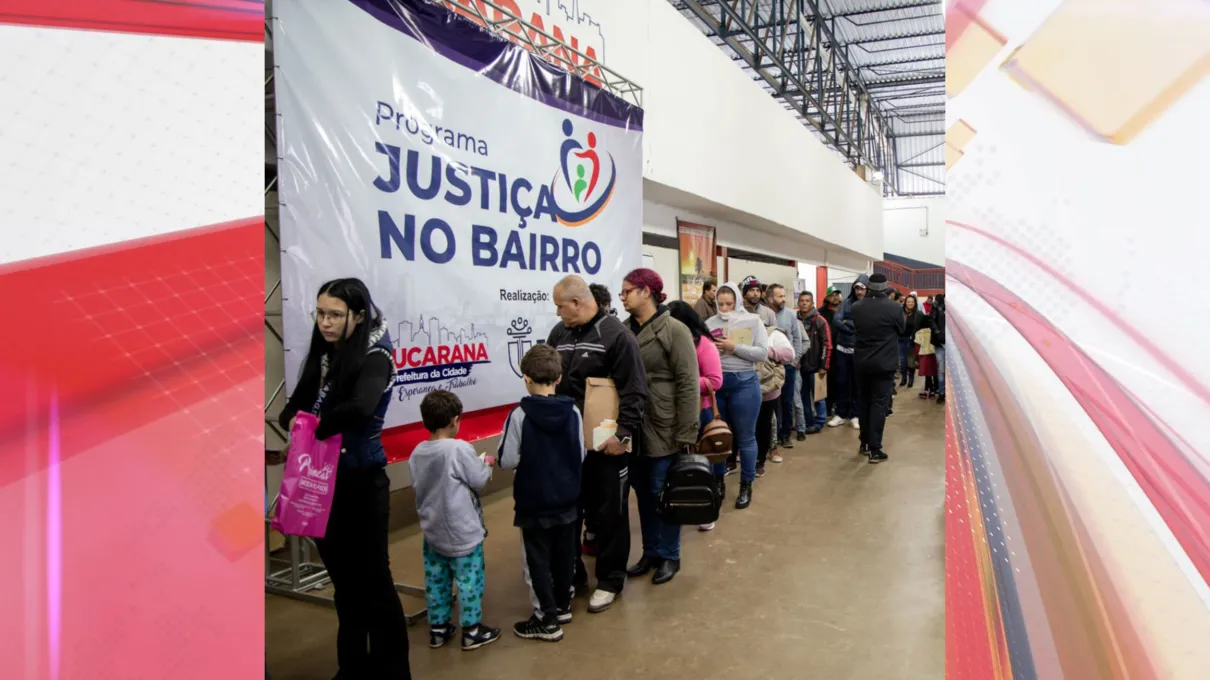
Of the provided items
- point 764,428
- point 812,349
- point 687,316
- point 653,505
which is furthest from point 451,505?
point 812,349

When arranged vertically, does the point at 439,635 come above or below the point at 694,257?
below

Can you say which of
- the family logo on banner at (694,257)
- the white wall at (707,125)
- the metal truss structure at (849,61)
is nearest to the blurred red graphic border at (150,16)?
the white wall at (707,125)

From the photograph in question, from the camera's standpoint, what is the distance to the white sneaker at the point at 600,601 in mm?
2670

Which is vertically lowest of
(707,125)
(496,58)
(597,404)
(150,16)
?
(597,404)

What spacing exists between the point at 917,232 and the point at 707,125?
15600mm

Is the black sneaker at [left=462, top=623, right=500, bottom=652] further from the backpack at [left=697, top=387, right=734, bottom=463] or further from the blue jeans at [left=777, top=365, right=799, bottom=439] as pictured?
the blue jeans at [left=777, top=365, right=799, bottom=439]

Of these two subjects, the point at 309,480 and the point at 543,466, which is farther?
the point at 543,466

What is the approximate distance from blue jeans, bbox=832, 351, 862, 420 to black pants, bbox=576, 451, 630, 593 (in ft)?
14.0

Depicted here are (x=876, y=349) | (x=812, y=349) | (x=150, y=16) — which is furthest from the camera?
(x=812, y=349)

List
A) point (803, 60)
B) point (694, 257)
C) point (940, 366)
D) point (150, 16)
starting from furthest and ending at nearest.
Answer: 1. point (803, 60)
2. point (940, 366)
3. point (694, 257)
4. point (150, 16)

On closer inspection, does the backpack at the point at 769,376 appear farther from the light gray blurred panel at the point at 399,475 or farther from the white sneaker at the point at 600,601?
the light gray blurred panel at the point at 399,475

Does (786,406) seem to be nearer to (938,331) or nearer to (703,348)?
(703,348)

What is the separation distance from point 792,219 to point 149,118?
925 cm

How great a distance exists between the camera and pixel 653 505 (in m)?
2.97
